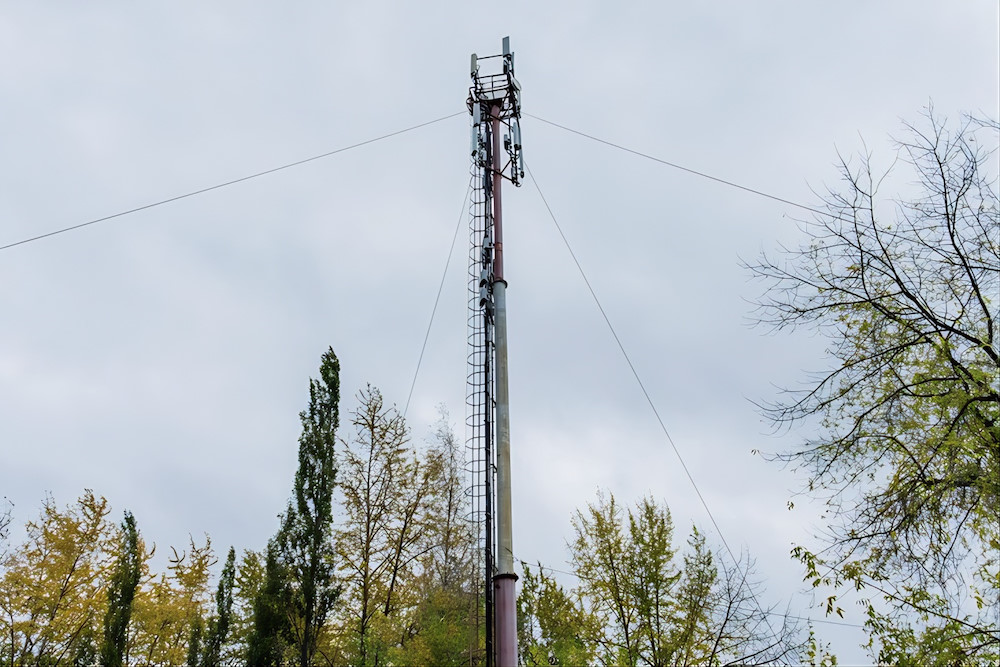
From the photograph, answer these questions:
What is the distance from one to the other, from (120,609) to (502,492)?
359 inches

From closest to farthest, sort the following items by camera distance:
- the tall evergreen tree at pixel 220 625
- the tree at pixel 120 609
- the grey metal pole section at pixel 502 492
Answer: the grey metal pole section at pixel 502 492
the tree at pixel 120 609
the tall evergreen tree at pixel 220 625

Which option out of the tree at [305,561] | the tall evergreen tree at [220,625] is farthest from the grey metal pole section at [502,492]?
the tall evergreen tree at [220,625]

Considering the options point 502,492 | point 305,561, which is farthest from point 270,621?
point 502,492

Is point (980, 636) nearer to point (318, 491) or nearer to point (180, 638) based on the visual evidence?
point (318, 491)

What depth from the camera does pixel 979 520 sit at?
387 inches

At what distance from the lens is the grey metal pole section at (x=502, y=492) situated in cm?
1044

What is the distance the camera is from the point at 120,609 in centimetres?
1569

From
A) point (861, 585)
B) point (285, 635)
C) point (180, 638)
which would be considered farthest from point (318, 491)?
point (861, 585)

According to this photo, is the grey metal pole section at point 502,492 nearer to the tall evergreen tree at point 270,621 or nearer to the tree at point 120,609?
the tall evergreen tree at point 270,621

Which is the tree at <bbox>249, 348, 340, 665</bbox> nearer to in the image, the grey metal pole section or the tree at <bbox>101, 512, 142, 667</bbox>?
the tree at <bbox>101, 512, 142, 667</bbox>

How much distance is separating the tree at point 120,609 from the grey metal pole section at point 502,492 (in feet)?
28.4

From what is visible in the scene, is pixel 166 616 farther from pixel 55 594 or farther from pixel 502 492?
pixel 502 492

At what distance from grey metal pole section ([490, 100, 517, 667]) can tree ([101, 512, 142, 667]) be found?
865 cm

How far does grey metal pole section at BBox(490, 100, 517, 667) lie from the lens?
1044cm
